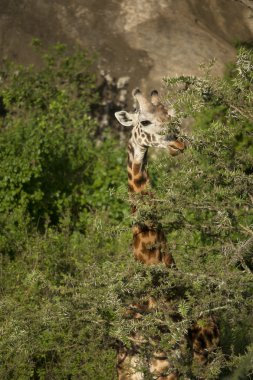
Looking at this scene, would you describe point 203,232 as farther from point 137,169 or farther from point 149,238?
point 137,169

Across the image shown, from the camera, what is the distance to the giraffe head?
298 inches

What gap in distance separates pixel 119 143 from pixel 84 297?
7.19 metres

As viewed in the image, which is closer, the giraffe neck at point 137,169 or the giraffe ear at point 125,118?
the giraffe neck at point 137,169

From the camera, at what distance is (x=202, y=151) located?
264 inches

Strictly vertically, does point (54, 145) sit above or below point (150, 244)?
below

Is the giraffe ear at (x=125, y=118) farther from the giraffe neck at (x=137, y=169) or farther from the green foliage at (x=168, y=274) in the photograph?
the green foliage at (x=168, y=274)

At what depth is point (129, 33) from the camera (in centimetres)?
1523

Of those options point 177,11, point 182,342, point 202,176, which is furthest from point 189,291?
point 177,11

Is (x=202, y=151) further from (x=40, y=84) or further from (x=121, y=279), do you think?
(x=40, y=84)

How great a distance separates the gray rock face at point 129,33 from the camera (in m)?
14.9

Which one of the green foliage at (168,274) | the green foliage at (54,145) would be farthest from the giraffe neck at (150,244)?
the green foliage at (54,145)

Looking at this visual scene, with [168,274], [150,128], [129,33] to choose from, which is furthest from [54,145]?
[168,274]

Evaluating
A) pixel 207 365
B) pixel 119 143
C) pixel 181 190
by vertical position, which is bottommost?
pixel 119 143

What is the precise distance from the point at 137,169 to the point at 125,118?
564 mm
